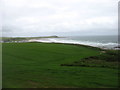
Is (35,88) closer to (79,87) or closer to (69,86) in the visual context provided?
(69,86)

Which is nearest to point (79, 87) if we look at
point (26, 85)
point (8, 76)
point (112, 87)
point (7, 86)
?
point (112, 87)

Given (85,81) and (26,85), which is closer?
(26,85)

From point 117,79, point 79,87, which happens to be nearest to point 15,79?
point 79,87

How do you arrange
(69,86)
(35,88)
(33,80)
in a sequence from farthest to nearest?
(33,80) < (69,86) < (35,88)

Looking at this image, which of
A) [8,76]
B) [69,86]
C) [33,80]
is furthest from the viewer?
[8,76]

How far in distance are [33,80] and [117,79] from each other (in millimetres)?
6256

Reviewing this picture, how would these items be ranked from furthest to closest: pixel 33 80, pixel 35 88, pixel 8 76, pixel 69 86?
pixel 8 76, pixel 33 80, pixel 69 86, pixel 35 88

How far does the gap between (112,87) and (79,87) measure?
7.02 ft

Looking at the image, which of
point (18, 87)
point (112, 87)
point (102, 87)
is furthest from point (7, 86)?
point (112, 87)

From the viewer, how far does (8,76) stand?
11219 mm

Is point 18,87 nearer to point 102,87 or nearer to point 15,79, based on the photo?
point 15,79

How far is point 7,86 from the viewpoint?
9.09 meters

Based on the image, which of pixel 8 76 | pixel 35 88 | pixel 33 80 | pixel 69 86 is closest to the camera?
pixel 35 88

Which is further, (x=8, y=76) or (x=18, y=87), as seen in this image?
(x=8, y=76)
